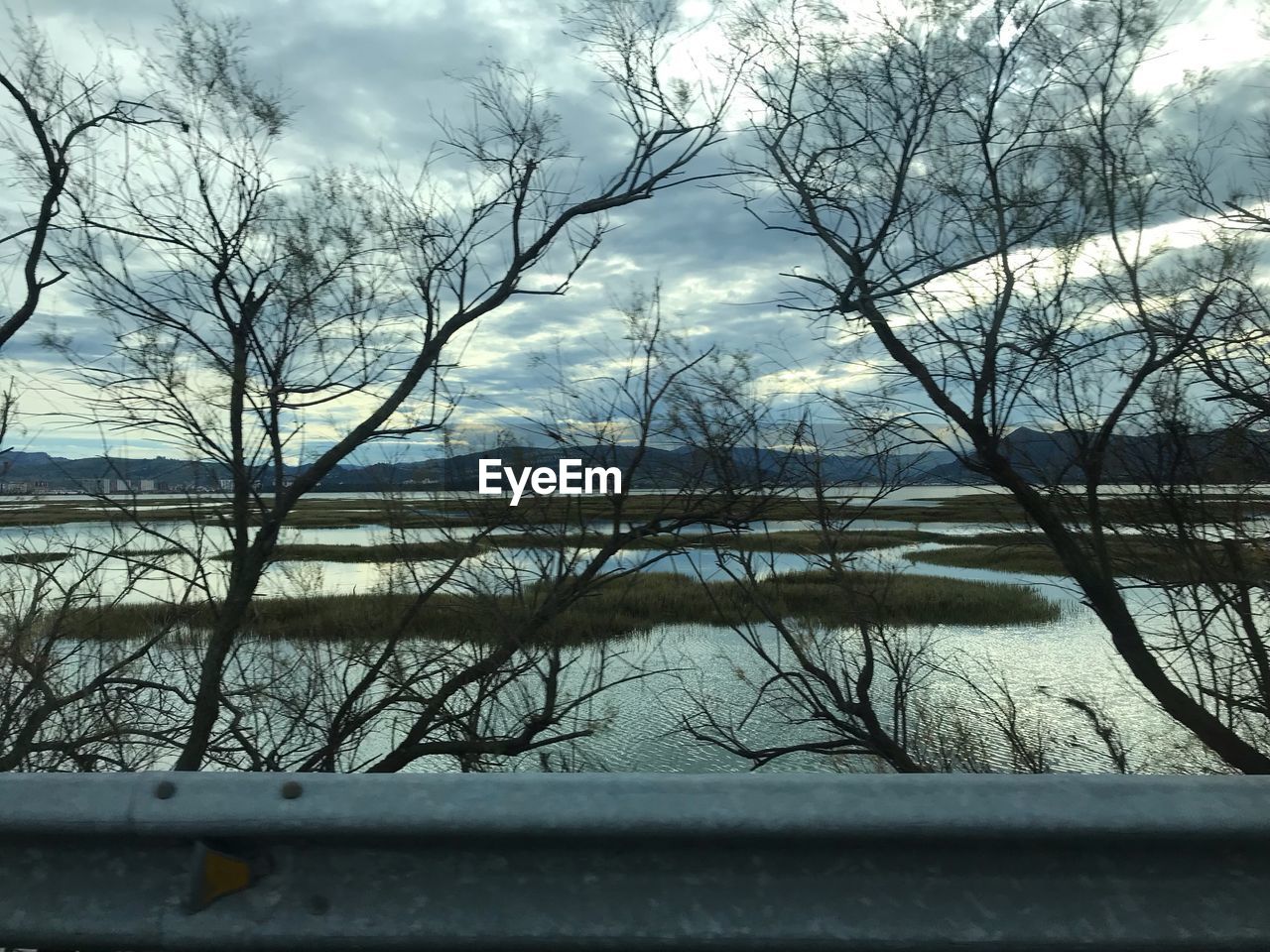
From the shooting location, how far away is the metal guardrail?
179 centimetres

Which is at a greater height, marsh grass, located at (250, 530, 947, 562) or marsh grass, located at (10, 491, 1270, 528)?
marsh grass, located at (10, 491, 1270, 528)

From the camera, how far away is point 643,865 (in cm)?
184

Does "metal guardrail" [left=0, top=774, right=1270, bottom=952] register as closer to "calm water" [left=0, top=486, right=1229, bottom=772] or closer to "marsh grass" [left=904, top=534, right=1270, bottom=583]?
"marsh grass" [left=904, top=534, right=1270, bottom=583]

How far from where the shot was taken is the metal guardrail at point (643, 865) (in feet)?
5.88

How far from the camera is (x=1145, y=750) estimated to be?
7.72 meters

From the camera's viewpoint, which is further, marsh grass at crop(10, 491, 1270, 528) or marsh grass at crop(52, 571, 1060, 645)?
marsh grass at crop(52, 571, 1060, 645)
